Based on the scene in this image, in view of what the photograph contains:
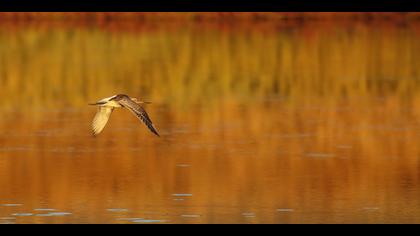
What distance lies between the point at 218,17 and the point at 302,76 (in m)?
20.9

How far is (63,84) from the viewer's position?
2748cm

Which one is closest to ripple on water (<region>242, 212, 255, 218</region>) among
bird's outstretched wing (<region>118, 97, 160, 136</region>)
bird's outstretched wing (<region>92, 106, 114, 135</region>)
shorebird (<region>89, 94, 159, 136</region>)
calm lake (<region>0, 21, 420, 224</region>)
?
calm lake (<region>0, 21, 420, 224</region>)

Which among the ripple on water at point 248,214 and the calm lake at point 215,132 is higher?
the calm lake at point 215,132

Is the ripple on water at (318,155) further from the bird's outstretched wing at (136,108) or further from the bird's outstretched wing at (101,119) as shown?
the bird's outstretched wing at (136,108)

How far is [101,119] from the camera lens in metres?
16.2

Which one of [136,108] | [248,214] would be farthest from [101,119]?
[248,214]

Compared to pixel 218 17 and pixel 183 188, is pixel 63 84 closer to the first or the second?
pixel 183 188

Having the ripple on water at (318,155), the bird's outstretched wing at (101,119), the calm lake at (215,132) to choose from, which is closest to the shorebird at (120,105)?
the bird's outstretched wing at (101,119)

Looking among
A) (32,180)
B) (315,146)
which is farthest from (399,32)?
(32,180)

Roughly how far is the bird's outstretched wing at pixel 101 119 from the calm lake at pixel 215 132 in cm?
61

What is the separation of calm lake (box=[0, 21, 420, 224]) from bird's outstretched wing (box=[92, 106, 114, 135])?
0.61 meters

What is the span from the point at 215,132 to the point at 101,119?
4762mm

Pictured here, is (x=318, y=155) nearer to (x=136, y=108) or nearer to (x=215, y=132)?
(x=215, y=132)

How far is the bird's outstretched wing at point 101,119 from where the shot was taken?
16.1 metres
